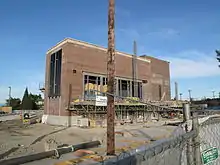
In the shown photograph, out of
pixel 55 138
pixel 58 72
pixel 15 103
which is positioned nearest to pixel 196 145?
pixel 55 138

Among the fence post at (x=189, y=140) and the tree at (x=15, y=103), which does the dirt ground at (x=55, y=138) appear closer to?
the fence post at (x=189, y=140)

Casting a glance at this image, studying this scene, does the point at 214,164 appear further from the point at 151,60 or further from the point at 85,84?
the point at 151,60

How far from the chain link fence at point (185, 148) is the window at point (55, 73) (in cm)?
2537

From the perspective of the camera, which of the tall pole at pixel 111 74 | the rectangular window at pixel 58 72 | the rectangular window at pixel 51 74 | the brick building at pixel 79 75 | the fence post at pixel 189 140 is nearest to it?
the fence post at pixel 189 140

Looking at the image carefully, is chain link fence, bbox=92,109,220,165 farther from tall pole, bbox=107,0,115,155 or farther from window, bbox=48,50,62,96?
window, bbox=48,50,62,96

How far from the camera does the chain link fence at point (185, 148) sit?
1843mm

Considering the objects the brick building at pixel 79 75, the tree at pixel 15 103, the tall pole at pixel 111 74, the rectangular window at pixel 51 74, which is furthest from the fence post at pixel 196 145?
the tree at pixel 15 103

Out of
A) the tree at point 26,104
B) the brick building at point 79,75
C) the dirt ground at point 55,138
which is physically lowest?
the dirt ground at point 55,138

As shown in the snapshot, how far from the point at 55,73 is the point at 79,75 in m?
4.29

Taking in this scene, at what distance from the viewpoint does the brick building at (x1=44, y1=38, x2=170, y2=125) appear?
25922mm

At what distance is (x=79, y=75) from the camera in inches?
1054

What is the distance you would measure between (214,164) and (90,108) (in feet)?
76.2

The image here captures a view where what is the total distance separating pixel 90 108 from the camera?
84.4ft

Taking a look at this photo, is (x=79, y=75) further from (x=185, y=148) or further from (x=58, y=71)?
(x=185, y=148)
